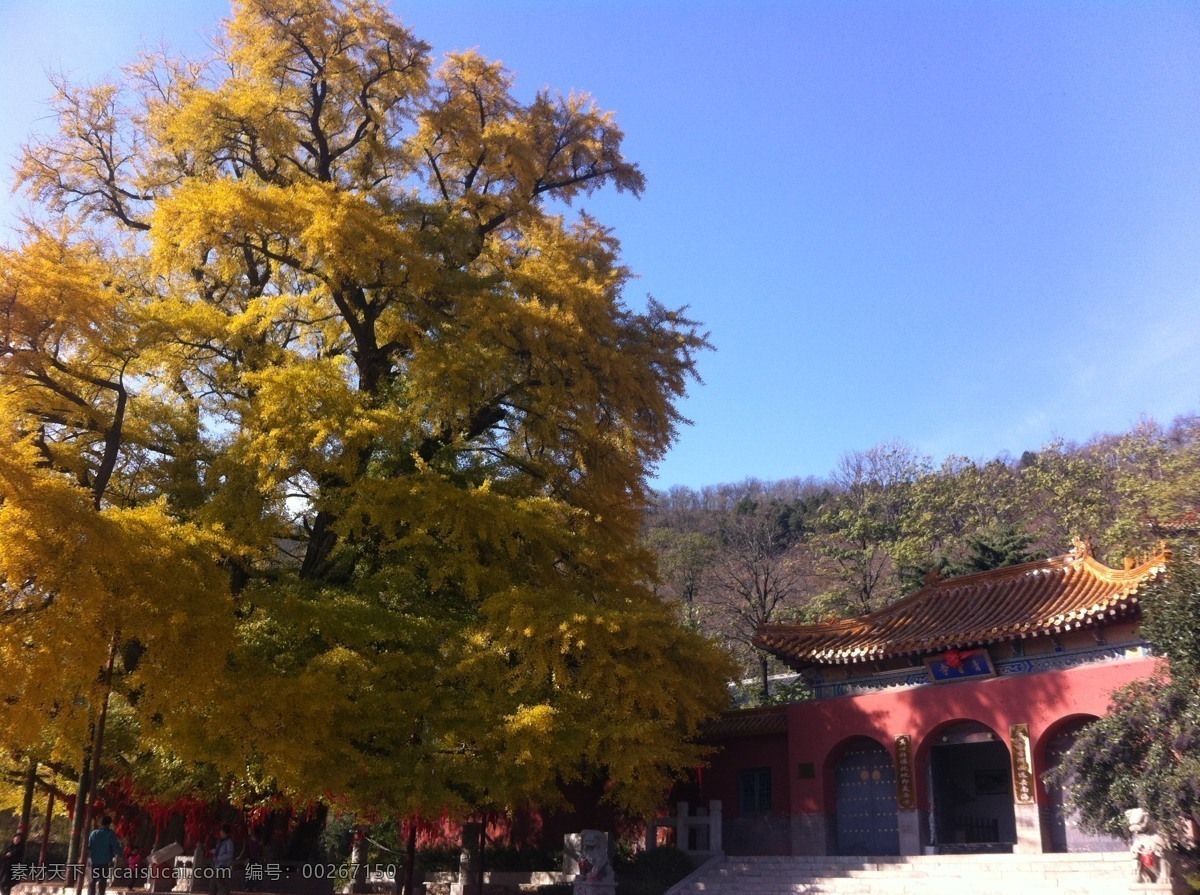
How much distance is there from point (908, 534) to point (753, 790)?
48.3ft

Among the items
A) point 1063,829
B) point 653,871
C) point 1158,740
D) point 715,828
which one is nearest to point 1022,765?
point 1063,829

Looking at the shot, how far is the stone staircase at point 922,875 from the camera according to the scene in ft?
37.1

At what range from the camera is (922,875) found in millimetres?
12492

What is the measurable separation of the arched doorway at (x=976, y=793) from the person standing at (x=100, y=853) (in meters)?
11.4

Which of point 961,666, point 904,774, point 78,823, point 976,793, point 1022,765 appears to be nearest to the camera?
point 78,823

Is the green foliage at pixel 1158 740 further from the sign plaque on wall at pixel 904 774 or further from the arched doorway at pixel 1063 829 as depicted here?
the sign plaque on wall at pixel 904 774

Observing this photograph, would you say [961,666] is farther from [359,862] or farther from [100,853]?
[100,853]

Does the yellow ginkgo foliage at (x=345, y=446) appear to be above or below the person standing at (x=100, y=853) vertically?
above

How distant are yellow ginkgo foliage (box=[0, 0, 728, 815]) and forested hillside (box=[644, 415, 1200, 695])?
9.65m

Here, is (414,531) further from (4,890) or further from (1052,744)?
(1052,744)

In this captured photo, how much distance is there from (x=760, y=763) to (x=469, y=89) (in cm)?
1173

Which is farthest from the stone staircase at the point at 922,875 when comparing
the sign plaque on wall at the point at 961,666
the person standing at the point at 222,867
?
the person standing at the point at 222,867

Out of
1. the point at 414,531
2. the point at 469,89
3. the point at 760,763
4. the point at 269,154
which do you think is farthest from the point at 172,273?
the point at 760,763

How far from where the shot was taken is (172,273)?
15.1m
